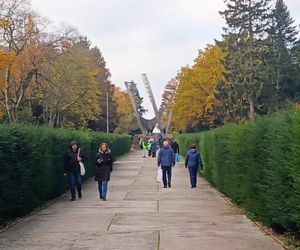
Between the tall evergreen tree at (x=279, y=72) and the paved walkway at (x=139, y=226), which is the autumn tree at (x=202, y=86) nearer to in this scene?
the tall evergreen tree at (x=279, y=72)

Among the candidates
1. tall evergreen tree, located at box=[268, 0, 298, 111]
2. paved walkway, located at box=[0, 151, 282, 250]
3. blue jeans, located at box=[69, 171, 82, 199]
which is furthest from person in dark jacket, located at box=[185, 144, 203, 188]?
tall evergreen tree, located at box=[268, 0, 298, 111]

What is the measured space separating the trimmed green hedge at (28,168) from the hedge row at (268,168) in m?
5.21

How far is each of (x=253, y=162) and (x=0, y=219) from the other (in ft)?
17.9

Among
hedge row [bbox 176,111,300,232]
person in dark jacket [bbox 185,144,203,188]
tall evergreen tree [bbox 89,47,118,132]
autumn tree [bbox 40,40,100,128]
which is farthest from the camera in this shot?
tall evergreen tree [bbox 89,47,118,132]

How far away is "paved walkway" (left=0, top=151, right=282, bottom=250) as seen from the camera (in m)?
9.52

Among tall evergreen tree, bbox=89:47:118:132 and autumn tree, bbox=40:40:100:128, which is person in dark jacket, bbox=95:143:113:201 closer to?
autumn tree, bbox=40:40:100:128

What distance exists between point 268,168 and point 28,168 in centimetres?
616

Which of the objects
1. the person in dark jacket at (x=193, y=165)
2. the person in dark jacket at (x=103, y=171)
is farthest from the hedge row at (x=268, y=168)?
the person in dark jacket at (x=193, y=165)

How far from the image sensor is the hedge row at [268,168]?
9.12 m

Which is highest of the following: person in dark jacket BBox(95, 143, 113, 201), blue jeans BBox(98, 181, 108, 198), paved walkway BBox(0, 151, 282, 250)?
person in dark jacket BBox(95, 143, 113, 201)

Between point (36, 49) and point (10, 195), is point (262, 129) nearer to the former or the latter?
point (10, 195)

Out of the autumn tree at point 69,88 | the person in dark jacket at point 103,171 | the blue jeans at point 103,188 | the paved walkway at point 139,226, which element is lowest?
the paved walkway at point 139,226

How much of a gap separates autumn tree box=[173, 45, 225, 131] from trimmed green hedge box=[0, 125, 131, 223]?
4317 centimetres

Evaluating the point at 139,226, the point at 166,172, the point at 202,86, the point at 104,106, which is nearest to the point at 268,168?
the point at 139,226
